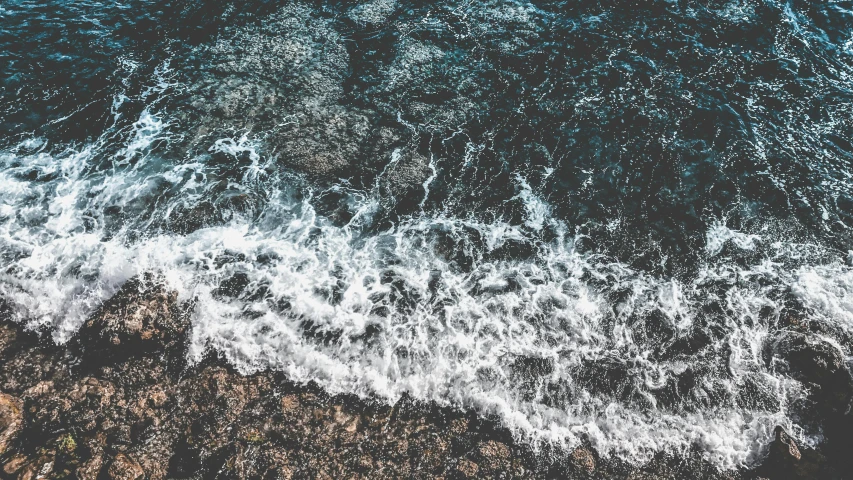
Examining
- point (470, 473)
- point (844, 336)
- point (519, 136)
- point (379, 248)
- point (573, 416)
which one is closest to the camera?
point (470, 473)

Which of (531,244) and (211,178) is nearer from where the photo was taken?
(531,244)

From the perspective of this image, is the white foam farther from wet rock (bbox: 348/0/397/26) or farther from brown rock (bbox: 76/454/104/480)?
wet rock (bbox: 348/0/397/26)

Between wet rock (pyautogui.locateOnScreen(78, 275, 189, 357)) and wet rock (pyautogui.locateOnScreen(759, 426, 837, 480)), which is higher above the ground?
wet rock (pyautogui.locateOnScreen(78, 275, 189, 357))

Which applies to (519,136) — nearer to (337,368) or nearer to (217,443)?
(337,368)

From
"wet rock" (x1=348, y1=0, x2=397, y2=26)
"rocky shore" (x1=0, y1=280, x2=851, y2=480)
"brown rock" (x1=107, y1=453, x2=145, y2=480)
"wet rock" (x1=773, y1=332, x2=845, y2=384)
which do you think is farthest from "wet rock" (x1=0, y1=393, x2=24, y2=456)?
"wet rock" (x1=348, y1=0, x2=397, y2=26)

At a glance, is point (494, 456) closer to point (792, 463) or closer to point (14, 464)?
point (792, 463)

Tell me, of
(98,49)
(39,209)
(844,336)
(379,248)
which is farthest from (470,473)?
(98,49)
